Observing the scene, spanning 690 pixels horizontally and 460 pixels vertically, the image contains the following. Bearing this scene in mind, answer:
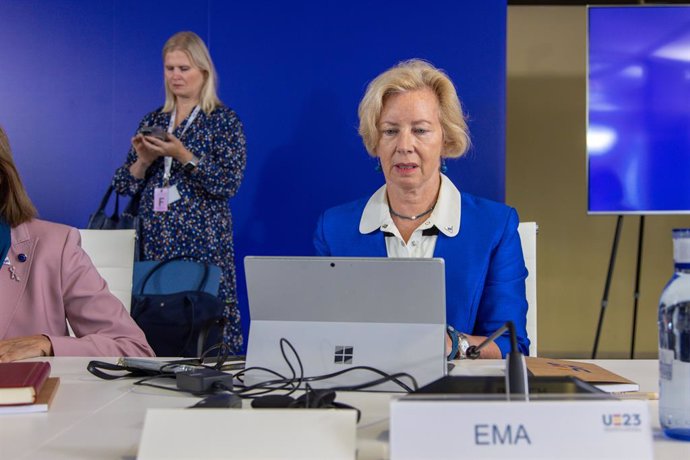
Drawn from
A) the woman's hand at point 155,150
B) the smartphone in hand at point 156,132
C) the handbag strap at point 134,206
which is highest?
the smartphone in hand at point 156,132

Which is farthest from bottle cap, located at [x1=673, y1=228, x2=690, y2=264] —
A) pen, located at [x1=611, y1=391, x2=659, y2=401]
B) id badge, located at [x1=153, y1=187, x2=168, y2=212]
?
id badge, located at [x1=153, y1=187, x2=168, y2=212]

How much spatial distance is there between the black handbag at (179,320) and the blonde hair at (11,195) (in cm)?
89

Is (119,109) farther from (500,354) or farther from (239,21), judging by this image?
(500,354)

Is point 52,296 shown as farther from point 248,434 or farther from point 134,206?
point 134,206

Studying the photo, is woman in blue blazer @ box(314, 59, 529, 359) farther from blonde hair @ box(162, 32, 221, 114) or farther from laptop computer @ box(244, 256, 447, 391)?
blonde hair @ box(162, 32, 221, 114)

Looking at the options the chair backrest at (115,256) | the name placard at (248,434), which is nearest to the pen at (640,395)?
the name placard at (248,434)

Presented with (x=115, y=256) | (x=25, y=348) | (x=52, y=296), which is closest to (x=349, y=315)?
(x=25, y=348)

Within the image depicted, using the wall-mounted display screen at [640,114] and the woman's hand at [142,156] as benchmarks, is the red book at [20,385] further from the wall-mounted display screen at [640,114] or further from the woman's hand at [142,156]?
the wall-mounted display screen at [640,114]

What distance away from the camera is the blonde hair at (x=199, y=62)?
160 inches

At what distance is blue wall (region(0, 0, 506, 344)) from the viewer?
4.36m

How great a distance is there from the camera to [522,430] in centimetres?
92

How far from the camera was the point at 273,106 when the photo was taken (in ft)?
14.7

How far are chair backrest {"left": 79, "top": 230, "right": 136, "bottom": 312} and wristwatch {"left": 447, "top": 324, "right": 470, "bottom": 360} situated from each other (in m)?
1.20

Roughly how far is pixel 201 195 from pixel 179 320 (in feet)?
3.67
